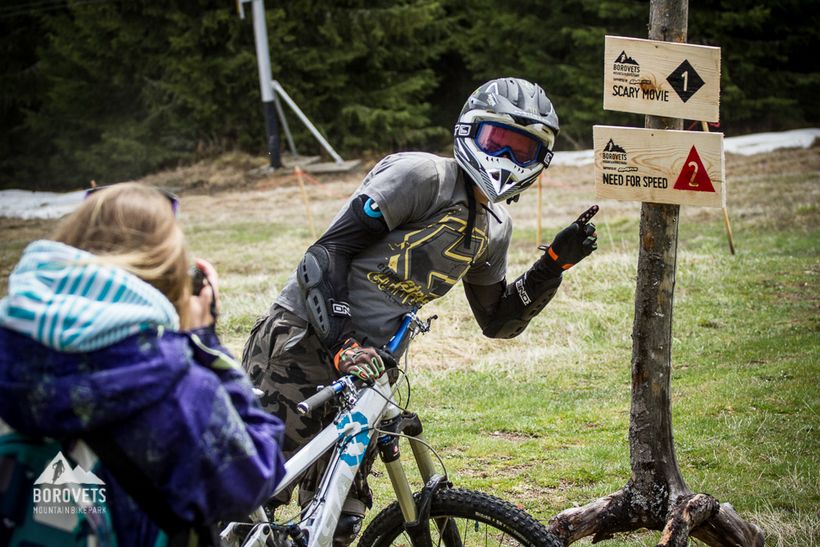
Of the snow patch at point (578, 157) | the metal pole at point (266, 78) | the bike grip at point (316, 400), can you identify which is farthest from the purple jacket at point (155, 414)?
the metal pole at point (266, 78)

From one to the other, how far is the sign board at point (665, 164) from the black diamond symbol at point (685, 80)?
18 cm

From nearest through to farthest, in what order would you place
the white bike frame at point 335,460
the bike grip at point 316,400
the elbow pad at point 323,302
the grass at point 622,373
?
the bike grip at point 316,400
the white bike frame at point 335,460
the elbow pad at point 323,302
the grass at point 622,373

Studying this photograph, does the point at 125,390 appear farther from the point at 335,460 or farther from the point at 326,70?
the point at 326,70

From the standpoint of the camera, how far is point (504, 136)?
3.61 m

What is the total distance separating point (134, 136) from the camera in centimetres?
2828

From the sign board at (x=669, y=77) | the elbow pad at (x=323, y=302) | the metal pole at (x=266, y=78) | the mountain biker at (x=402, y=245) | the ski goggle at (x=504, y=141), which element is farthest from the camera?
the metal pole at (x=266, y=78)

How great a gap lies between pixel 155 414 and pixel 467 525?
165 cm

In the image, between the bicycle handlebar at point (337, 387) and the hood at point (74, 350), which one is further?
the bicycle handlebar at point (337, 387)

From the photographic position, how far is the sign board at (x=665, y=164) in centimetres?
389

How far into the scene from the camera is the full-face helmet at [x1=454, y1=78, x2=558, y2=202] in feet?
11.7

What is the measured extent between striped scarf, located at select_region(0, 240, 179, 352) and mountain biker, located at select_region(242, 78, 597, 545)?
1.59 m

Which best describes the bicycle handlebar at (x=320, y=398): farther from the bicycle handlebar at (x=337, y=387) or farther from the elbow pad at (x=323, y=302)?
the elbow pad at (x=323, y=302)

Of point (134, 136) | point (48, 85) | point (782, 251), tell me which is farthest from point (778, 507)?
point (48, 85)

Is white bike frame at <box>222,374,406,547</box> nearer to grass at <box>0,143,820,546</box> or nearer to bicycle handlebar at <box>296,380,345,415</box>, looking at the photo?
bicycle handlebar at <box>296,380,345,415</box>
